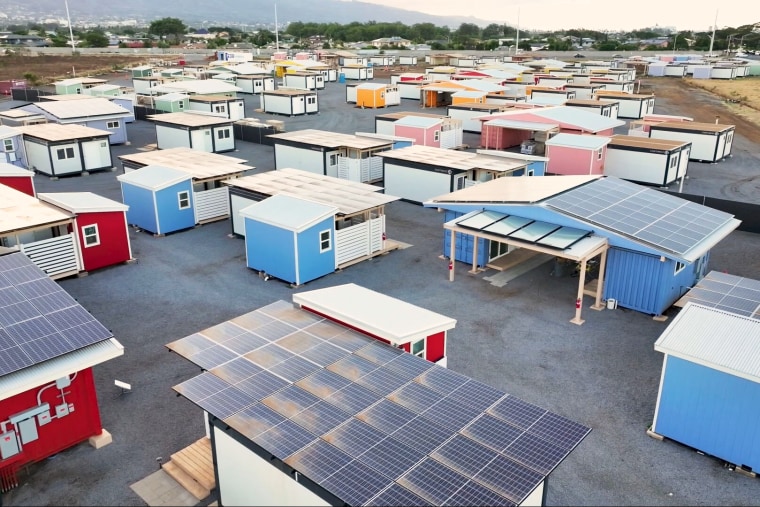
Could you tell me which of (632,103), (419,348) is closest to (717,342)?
(419,348)

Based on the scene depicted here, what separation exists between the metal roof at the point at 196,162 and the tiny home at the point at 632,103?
4696 cm

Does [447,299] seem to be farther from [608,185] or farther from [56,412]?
[56,412]

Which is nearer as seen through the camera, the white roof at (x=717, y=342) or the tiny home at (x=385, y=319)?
the white roof at (x=717, y=342)

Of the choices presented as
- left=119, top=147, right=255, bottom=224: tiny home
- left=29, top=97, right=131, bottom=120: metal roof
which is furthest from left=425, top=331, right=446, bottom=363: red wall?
left=29, top=97, right=131, bottom=120: metal roof

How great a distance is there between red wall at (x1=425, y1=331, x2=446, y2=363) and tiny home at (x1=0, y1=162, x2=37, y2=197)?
28.2 m

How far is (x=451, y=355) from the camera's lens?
64.1 feet

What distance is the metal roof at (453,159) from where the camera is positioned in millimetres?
34188

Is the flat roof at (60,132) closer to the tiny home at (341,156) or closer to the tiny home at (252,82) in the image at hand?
the tiny home at (341,156)

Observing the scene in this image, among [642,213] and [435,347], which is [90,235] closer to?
[435,347]

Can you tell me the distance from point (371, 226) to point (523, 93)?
187 ft

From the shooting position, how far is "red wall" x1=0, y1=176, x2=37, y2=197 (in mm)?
32531

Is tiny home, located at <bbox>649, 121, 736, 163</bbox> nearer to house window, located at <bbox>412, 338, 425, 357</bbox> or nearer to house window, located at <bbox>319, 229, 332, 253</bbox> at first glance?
house window, located at <bbox>319, 229, 332, 253</bbox>

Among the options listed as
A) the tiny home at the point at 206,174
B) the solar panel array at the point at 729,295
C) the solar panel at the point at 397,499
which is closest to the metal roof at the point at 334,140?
the tiny home at the point at 206,174

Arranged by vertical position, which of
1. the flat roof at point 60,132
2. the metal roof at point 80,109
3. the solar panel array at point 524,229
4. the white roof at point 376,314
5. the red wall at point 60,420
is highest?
the metal roof at point 80,109
